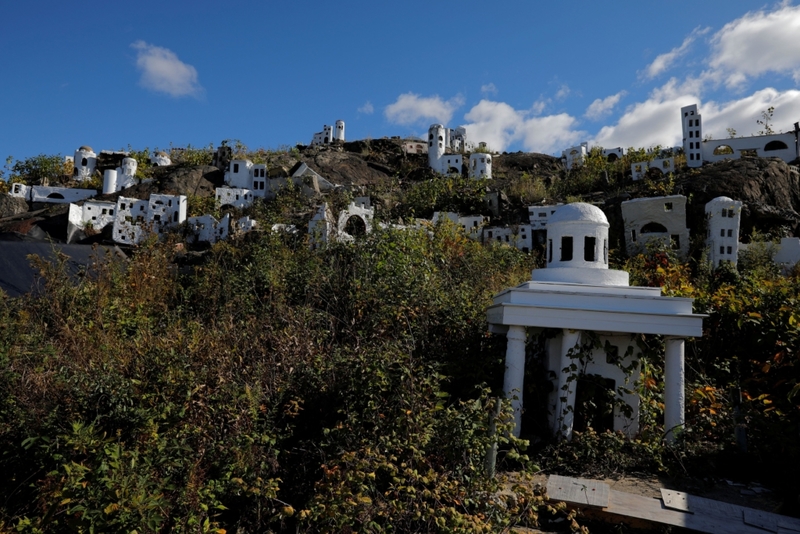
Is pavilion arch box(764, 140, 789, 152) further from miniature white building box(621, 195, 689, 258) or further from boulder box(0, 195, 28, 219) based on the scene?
boulder box(0, 195, 28, 219)

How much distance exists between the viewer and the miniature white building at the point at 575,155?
3728 cm

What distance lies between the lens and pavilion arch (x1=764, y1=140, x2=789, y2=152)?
101ft

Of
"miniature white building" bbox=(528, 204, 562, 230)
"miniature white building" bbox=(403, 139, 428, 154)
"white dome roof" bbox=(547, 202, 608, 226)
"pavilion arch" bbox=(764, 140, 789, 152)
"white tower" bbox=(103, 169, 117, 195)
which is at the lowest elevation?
"white dome roof" bbox=(547, 202, 608, 226)

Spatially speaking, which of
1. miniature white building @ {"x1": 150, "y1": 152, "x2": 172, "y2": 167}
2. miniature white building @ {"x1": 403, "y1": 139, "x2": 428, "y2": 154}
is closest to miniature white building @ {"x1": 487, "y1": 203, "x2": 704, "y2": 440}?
miniature white building @ {"x1": 150, "y1": 152, "x2": 172, "y2": 167}

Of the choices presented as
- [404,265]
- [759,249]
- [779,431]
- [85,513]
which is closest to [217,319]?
[404,265]

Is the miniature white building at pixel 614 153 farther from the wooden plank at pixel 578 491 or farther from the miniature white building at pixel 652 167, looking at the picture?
the wooden plank at pixel 578 491

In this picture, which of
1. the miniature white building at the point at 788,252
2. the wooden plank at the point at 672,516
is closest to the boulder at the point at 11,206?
the wooden plank at the point at 672,516

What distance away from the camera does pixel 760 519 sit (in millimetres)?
5828

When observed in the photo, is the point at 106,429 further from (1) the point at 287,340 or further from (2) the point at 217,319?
(2) the point at 217,319

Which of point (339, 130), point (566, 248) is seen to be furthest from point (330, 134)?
point (566, 248)

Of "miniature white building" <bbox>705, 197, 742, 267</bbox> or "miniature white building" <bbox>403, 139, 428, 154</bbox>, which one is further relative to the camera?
"miniature white building" <bbox>403, 139, 428, 154</bbox>

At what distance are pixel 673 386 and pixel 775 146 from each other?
102 feet

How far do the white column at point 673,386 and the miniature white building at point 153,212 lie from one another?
938 inches

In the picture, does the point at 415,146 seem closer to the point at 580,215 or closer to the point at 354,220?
the point at 354,220
